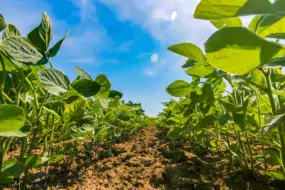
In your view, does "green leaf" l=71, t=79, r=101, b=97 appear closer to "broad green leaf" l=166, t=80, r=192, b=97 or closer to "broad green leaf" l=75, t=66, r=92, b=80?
"broad green leaf" l=75, t=66, r=92, b=80

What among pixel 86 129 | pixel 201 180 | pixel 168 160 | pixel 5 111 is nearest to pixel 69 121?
pixel 86 129

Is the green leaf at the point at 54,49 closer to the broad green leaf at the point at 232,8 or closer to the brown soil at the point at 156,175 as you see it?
the broad green leaf at the point at 232,8

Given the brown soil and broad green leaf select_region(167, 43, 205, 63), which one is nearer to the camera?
broad green leaf select_region(167, 43, 205, 63)

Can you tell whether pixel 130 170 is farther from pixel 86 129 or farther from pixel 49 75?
pixel 49 75

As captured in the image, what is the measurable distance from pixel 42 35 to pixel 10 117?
36cm

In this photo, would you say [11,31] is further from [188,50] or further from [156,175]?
[156,175]

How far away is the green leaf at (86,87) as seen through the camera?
2.32ft

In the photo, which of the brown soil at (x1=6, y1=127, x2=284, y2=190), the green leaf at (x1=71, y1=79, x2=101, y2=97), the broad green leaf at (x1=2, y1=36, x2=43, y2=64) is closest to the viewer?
the broad green leaf at (x1=2, y1=36, x2=43, y2=64)

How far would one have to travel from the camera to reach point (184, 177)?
1.79m

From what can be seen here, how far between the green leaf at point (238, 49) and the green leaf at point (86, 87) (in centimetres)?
41

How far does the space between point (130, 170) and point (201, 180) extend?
642mm

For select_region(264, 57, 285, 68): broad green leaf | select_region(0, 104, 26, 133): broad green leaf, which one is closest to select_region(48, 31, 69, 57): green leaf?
select_region(0, 104, 26, 133): broad green leaf

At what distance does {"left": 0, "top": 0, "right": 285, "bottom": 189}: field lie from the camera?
1.20 ft

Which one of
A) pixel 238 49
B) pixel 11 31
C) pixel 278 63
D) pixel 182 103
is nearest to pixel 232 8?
pixel 238 49
